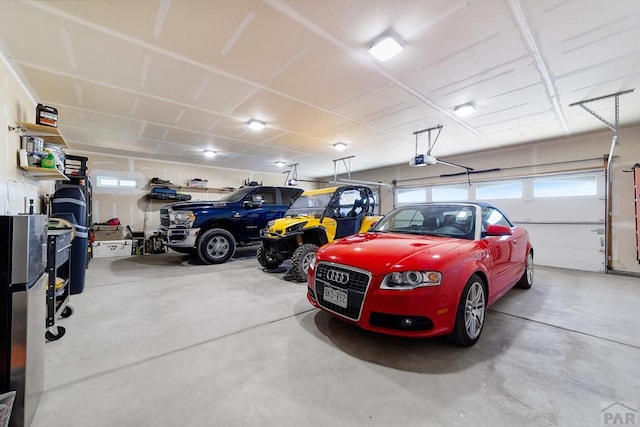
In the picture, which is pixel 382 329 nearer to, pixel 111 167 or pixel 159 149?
pixel 159 149

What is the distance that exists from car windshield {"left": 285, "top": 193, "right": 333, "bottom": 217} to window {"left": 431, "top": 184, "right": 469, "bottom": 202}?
4694mm

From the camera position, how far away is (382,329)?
1940mm

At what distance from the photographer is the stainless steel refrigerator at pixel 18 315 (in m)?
1.18

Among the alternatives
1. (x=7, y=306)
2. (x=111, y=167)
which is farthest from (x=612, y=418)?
(x=111, y=167)

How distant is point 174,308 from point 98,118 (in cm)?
391

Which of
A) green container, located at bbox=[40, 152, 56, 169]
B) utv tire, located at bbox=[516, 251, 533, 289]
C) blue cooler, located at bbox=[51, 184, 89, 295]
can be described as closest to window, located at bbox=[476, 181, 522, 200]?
utv tire, located at bbox=[516, 251, 533, 289]

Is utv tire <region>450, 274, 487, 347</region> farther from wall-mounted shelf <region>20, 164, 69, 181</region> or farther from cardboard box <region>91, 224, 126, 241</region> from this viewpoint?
cardboard box <region>91, 224, 126, 241</region>

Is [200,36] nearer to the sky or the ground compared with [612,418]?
nearer to the sky

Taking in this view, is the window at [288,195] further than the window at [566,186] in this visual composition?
Yes

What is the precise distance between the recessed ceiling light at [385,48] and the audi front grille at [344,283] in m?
2.12

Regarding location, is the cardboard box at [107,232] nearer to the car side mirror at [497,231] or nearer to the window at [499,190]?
the car side mirror at [497,231]

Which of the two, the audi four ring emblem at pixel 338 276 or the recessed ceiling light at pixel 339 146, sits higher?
the recessed ceiling light at pixel 339 146

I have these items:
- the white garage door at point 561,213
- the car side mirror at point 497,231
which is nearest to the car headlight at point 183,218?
the car side mirror at point 497,231

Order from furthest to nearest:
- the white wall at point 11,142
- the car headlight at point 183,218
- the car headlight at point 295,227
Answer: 1. the car headlight at point 183,218
2. the car headlight at point 295,227
3. the white wall at point 11,142
